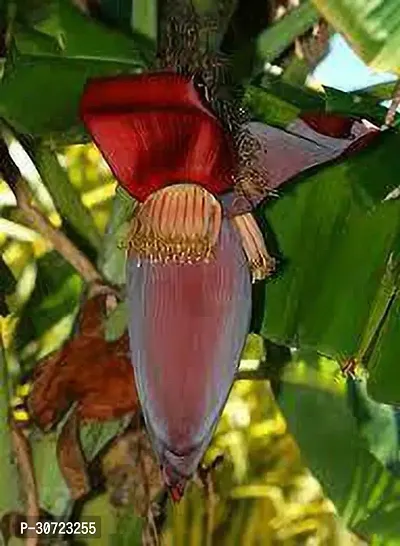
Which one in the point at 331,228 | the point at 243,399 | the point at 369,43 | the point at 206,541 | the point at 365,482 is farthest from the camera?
the point at 243,399

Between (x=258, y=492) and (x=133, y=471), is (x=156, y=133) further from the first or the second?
(x=258, y=492)

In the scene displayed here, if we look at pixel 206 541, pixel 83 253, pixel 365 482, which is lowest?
pixel 206 541

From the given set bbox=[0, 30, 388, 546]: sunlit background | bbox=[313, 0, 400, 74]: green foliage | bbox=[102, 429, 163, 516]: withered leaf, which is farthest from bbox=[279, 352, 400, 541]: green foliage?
bbox=[313, 0, 400, 74]: green foliage

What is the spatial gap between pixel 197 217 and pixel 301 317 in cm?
20

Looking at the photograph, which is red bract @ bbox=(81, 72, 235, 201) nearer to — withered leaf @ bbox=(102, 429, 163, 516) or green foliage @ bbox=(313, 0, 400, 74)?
green foliage @ bbox=(313, 0, 400, 74)

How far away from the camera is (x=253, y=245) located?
0.66m

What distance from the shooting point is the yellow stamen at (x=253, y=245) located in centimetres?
65

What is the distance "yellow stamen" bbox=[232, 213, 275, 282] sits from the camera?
65 cm

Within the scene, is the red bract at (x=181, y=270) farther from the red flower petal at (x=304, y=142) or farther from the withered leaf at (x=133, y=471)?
the withered leaf at (x=133, y=471)

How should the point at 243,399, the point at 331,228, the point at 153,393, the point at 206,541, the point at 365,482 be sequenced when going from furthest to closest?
the point at 243,399 < the point at 206,541 < the point at 365,482 < the point at 331,228 < the point at 153,393

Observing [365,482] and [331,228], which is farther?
[365,482]

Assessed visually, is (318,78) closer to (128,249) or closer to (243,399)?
(128,249)

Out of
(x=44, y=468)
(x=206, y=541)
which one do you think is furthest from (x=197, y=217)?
(x=206, y=541)

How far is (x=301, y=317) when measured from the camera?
2.61 ft
